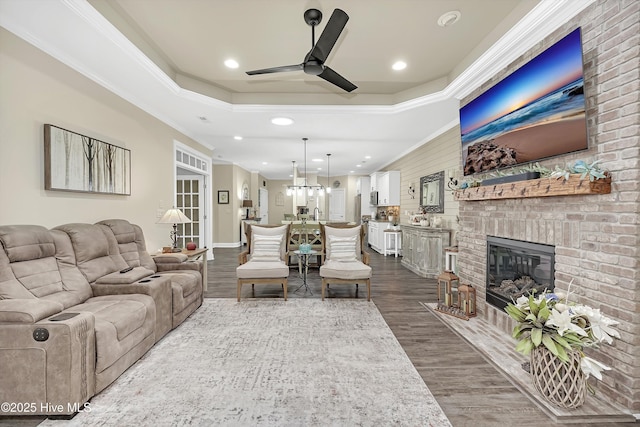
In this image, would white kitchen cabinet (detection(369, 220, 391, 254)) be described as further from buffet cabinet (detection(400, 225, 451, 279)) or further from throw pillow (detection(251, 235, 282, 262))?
throw pillow (detection(251, 235, 282, 262))

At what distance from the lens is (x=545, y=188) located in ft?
7.22

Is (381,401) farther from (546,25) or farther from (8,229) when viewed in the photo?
(546,25)

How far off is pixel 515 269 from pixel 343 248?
225 centimetres

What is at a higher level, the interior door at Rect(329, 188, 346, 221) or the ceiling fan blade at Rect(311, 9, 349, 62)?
the ceiling fan blade at Rect(311, 9, 349, 62)

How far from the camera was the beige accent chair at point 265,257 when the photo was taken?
12.8ft

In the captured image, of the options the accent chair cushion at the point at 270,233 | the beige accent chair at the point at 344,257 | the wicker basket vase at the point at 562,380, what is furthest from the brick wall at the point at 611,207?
the accent chair cushion at the point at 270,233

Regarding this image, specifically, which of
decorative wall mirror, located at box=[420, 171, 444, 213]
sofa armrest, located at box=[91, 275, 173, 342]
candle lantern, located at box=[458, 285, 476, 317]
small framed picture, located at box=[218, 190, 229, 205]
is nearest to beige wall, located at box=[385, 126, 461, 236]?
decorative wall mirror, located at box=[420, 171, 444, 213]

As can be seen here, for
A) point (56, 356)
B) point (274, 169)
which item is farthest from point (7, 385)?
point (274, 169)

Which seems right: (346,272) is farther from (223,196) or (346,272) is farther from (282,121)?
(223,196)

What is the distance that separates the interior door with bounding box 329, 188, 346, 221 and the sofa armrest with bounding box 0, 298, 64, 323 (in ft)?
34.3

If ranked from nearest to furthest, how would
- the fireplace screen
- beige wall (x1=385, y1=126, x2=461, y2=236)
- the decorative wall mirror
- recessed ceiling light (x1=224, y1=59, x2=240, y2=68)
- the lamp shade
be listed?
the fireplace screen
recessed ceiling light (x1=224, y1=59, x2=240, y2=68)
the lamp shade
beige wall (x1=385, y1=126, x2=461, y2=236)
the decorative wall mirror

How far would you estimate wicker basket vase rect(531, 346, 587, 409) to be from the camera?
1.77 metres

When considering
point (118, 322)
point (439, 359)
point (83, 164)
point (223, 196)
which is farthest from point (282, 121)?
point (223, 196)

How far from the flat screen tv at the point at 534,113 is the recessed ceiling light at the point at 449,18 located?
747 mm
